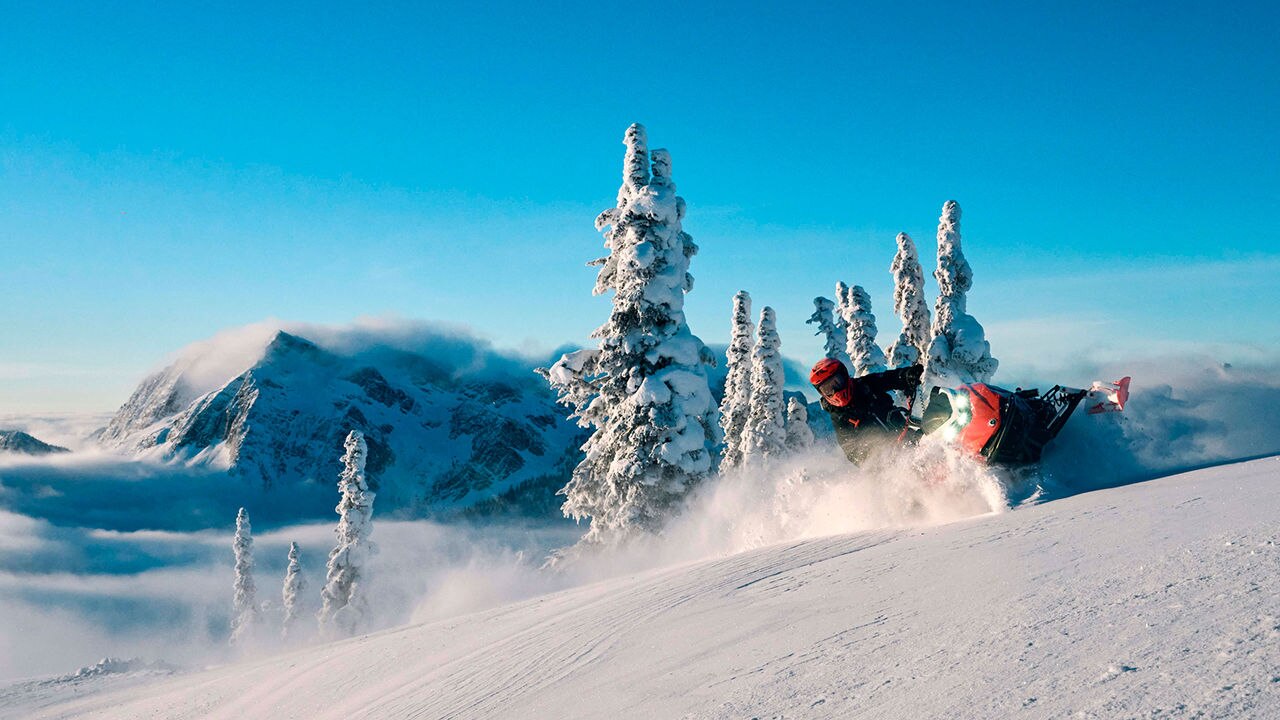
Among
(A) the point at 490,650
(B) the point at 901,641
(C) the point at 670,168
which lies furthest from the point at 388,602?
(B) the point at 901,641

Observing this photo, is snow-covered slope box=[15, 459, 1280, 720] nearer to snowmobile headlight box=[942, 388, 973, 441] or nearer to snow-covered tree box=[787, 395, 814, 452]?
snowmobile headlight box=[942, 388, 973, 441]

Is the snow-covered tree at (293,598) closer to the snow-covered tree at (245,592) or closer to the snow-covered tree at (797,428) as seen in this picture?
the snow-covered tree at (245,592)

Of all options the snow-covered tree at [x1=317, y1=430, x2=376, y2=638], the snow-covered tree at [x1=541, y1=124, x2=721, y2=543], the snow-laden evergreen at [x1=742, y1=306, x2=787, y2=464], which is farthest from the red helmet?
the snow-covered tree at [x1=317, y1=430, x2=376, y2=638]

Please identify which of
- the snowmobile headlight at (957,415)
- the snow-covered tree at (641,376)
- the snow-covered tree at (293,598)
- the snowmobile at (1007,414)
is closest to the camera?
the snowmobile at (1007,414)

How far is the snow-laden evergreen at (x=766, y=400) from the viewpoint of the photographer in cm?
3416

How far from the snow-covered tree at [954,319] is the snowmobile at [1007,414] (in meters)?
19.7

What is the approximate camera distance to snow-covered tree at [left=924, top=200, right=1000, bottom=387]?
2888 cm

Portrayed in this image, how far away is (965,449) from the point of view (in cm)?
895

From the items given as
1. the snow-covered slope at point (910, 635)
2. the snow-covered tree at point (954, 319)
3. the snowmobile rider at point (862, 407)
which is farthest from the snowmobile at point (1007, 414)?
the snow-covered tree at point (954, 319)

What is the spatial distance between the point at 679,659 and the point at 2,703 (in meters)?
12.6

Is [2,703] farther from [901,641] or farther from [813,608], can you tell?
[901,641]

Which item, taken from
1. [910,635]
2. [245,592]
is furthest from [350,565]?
[910,635]

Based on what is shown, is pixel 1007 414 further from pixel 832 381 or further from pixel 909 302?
pixel 909 302

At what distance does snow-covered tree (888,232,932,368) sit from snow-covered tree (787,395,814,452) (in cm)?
541
